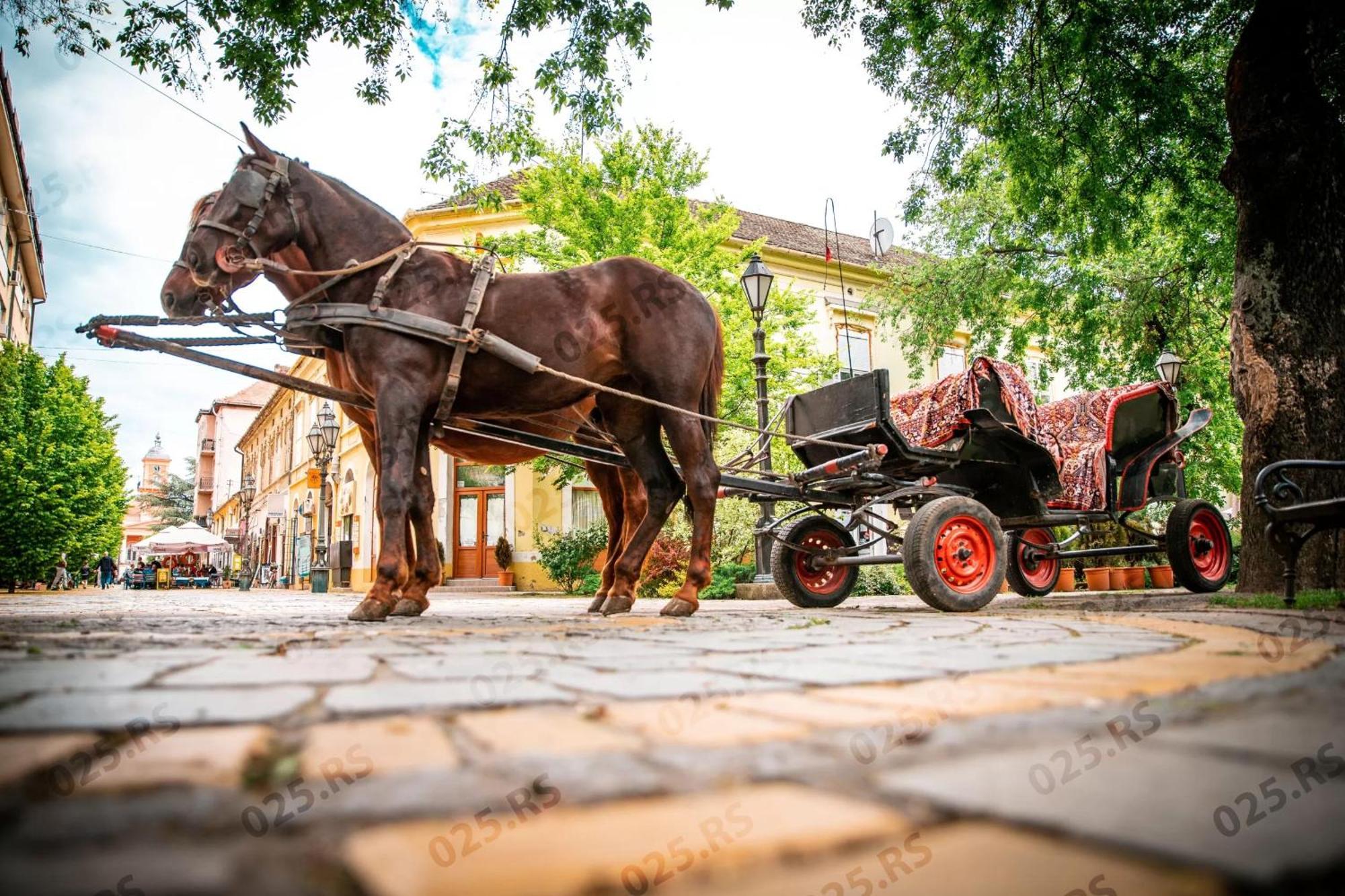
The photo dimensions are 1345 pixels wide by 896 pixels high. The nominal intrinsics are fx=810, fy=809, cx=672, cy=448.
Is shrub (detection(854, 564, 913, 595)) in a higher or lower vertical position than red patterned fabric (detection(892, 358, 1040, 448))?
lower

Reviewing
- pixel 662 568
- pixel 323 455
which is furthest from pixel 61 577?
pixel 662 568

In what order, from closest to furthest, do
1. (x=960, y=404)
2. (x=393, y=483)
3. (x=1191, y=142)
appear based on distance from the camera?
1. (x=393, y=483)
2. (x=960, y=404)
3. (x=1191, y=142)

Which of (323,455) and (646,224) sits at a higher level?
(646,224)

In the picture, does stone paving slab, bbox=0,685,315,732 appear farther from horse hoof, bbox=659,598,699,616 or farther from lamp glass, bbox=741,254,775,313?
lamp glass, bbox=741,254,775,313

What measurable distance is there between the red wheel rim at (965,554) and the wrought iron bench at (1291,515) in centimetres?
151

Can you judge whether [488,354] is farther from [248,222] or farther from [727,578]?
[727,578]

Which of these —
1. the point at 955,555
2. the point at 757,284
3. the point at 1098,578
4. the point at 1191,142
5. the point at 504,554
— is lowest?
the point at 1098,578

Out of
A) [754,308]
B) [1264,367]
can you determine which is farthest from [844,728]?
[754,308]

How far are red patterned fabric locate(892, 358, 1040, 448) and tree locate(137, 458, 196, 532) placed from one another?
270ft

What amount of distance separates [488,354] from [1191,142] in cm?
778

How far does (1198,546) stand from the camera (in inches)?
290

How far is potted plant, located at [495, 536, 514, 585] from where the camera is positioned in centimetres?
1969

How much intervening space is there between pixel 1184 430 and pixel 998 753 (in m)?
6.85

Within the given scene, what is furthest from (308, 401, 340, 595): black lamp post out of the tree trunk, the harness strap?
the tree trunk
